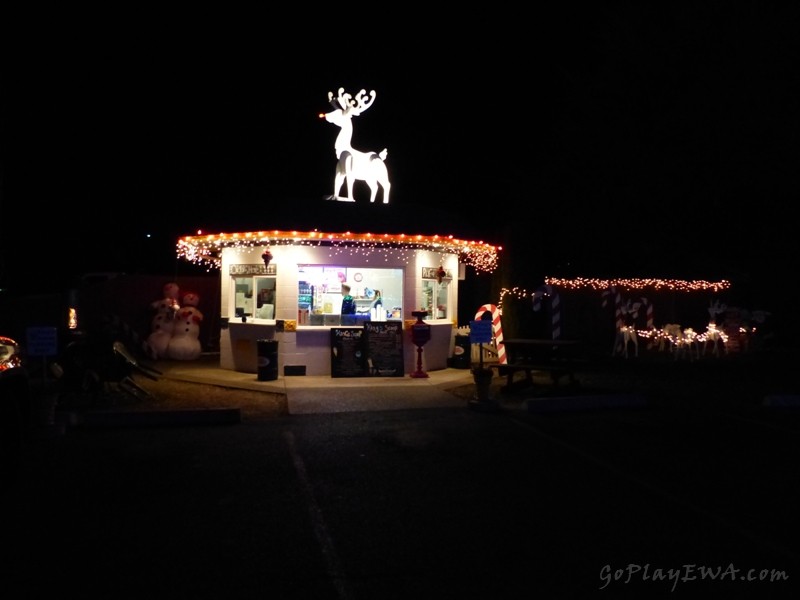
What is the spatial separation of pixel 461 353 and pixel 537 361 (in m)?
3.10

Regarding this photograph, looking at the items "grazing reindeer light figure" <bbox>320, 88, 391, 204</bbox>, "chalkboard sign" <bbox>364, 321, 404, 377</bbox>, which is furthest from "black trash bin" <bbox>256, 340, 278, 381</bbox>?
"grazing reindeer light figure" <bbox>320, 88, 391, 204</bbox>

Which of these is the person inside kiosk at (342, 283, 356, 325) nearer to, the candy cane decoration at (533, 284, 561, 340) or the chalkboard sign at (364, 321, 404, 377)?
the chalkboard sign at (364, 321, 404, 377)

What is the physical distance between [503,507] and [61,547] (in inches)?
137

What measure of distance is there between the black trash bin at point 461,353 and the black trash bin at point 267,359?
4.19 metres

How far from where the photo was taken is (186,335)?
18062 mm

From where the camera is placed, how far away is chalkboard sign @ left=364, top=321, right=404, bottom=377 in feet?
47.4

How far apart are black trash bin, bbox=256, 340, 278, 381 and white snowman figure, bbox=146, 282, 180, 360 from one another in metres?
5.06

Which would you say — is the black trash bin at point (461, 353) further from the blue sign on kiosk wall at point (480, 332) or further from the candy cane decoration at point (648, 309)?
the candy cane decoration at point (648, 309)

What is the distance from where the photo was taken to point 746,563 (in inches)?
201

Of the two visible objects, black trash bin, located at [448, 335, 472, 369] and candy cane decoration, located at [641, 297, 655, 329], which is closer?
black trash bin, located at [448, 335, 472, 369]

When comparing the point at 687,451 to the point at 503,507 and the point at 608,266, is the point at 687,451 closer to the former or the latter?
the point at 503,507

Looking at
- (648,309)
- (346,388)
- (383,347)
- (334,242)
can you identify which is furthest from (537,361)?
(648,309)

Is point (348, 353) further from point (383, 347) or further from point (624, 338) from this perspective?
point (624, 338)

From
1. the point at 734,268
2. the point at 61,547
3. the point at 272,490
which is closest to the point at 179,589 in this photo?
the point at 61,547
